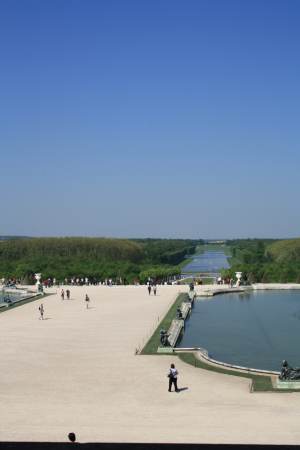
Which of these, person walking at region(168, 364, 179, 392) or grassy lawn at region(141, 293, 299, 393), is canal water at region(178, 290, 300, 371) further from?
person walking at region(168, 364, 179, 392)

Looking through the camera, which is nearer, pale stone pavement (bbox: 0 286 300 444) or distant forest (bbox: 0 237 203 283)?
pale stone pavement (bbox: 0 286 300 444)

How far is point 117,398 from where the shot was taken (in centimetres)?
1802

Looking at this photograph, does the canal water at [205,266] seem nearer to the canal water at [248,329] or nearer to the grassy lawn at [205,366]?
the canal water at [248,329]

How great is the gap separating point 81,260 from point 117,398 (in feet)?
179

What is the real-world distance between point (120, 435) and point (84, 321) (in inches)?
748

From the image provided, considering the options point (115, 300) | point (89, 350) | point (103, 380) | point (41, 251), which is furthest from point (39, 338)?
point (41, 251)

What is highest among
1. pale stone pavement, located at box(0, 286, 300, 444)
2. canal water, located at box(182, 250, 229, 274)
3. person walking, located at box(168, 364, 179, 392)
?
canal water, located at box(182, 250, 229, 274)

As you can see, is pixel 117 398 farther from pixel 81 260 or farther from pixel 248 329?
pixel 81 260

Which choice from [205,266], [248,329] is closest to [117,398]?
[248,329]

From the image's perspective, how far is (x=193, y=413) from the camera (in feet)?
53.7

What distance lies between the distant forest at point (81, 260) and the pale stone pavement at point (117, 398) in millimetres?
29856

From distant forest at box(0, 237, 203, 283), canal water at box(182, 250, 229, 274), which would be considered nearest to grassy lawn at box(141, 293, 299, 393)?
distant forest at box(0, 237, 203, 283)

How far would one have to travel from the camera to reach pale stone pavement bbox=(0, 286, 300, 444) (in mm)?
14648

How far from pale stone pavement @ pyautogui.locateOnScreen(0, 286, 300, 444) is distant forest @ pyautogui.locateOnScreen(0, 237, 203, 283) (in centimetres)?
2986
